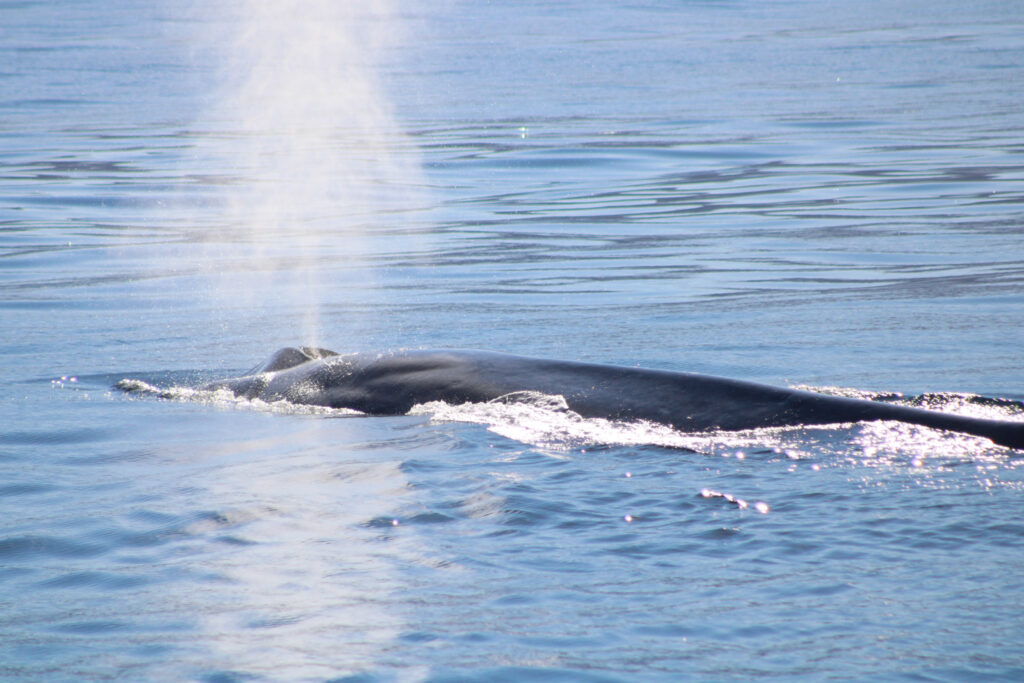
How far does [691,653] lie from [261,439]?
3.13 m

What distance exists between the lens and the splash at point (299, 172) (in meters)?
12.5

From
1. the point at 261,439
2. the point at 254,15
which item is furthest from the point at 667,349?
the point at 254,15

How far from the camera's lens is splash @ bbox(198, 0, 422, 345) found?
12.5m

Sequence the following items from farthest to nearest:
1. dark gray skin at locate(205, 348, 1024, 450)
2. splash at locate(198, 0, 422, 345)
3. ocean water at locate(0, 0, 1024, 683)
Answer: splash at locate(198, 0, 422, 345) → dark gray skin at locate(205, 348, 1024, 450) → ocean water at locate(0, 0, 1024, 683)

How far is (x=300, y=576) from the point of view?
12.7 feet

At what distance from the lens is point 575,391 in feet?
18.4

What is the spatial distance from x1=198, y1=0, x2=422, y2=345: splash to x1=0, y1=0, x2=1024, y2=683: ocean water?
0.12m

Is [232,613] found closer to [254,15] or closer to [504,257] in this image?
[504,257]

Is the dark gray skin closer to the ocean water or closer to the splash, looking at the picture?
the ocean water

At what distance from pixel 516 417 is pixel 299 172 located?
682 inches

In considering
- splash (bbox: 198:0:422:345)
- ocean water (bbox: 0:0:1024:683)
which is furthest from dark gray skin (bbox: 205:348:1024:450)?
splash (bbox: 198:0:422:345)

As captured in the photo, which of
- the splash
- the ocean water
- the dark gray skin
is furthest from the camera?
the splash

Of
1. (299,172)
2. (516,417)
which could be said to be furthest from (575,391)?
(299,172)

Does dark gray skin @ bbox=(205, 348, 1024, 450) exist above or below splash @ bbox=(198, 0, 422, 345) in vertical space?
below
